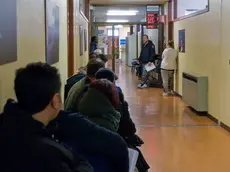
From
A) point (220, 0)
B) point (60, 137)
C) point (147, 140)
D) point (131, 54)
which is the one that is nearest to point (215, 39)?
point (220, 0)

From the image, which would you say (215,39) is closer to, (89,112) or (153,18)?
(89,112)

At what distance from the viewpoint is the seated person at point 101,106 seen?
216 cm

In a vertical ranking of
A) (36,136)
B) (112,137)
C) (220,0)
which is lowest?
(112,137)

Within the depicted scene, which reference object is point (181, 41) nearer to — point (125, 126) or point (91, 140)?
point (125, 126)

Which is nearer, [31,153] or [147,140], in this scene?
[31,153]

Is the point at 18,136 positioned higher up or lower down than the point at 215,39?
lower down

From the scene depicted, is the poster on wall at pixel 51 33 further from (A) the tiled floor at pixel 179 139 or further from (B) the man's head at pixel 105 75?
(A) the tiled floor at pixel 179 139

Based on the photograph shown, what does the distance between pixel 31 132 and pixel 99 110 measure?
0.94 meters

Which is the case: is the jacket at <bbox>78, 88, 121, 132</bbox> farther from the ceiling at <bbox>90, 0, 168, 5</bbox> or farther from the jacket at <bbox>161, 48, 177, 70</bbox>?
the ceiling at <bbox>90, 0, 168, 5</bbox>

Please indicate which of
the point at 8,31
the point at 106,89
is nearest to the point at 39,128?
the point at 106,89

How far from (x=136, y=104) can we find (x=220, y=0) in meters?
3.39

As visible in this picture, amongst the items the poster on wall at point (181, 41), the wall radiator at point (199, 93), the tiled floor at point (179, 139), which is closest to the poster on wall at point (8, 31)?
the tiled floor at point (179, 139)

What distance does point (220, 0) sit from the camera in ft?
22.1

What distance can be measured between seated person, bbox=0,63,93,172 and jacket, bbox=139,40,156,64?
1110cm
